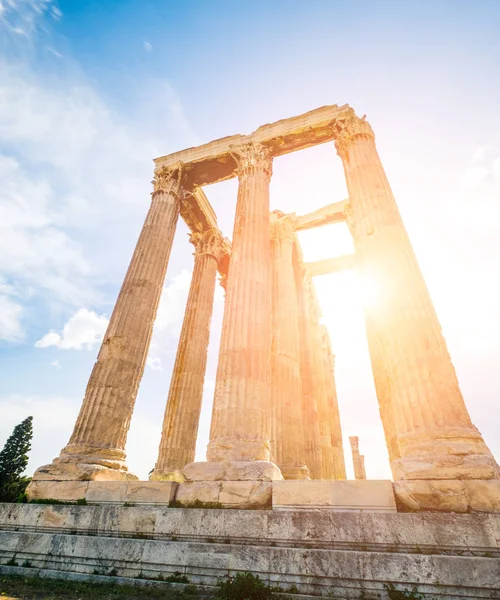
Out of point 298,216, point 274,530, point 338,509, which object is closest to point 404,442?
point 338,509

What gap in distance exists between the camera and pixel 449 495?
611cm

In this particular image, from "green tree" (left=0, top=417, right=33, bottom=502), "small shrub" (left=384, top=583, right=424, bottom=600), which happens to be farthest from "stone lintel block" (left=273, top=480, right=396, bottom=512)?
"green tree" (left=0, top=417, right=33, bottom=502)

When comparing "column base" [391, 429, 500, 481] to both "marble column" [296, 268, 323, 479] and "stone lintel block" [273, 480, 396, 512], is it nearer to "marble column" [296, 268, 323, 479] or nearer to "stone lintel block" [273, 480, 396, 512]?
"stone lintel block" [273, 480, 396, 512]

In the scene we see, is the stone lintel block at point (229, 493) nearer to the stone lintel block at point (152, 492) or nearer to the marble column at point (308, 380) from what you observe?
the stone lintel block at point (152, 492)

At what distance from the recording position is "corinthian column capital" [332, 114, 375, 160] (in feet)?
43.9

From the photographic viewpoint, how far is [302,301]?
21953mm

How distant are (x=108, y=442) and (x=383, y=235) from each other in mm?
10494

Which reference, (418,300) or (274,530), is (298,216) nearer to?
(418,300)

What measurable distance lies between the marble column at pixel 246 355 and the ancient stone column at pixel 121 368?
3565mm

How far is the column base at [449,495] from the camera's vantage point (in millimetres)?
5930

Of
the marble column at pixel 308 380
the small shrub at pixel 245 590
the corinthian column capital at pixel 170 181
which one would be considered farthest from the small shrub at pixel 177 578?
the corinthian column capital at pixel 170 181

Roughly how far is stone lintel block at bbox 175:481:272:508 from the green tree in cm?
3799

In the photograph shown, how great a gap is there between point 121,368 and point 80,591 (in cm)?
691

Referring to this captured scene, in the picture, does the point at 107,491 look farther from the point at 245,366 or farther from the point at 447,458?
the point at 447,458
